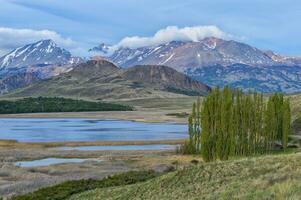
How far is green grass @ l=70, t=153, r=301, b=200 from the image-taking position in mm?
26588

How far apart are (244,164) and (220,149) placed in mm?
42840

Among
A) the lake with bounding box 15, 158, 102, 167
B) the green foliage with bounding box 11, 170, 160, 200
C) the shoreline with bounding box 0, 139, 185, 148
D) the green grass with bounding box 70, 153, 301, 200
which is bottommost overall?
the lake with bounding box 15, 158, 102, 167

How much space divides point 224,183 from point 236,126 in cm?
5621

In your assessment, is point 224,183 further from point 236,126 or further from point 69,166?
point 236,126

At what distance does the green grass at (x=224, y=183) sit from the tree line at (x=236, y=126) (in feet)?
138

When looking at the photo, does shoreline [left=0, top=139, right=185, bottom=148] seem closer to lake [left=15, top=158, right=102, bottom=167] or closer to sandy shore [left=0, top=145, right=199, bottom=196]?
sandy shore [left=0, top=145, right=199, bottom=196]

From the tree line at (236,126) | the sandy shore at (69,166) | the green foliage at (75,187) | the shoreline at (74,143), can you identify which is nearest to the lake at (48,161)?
the sandy shore at (69,166)

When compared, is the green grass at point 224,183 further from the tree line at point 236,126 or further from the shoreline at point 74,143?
the shoreline at point 74,143

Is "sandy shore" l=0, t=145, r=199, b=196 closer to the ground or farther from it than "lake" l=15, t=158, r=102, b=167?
farther from it

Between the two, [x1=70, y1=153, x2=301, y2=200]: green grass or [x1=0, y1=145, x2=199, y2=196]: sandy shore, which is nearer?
[x1=70, y1=153, x2=301, y2=200]: green grass

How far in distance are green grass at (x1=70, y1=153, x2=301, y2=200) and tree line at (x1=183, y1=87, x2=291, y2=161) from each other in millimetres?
41936

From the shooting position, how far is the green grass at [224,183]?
2659 centimetres

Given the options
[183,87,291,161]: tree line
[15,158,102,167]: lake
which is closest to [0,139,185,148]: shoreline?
[183,87,291,161]: tree line

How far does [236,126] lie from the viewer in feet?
286
